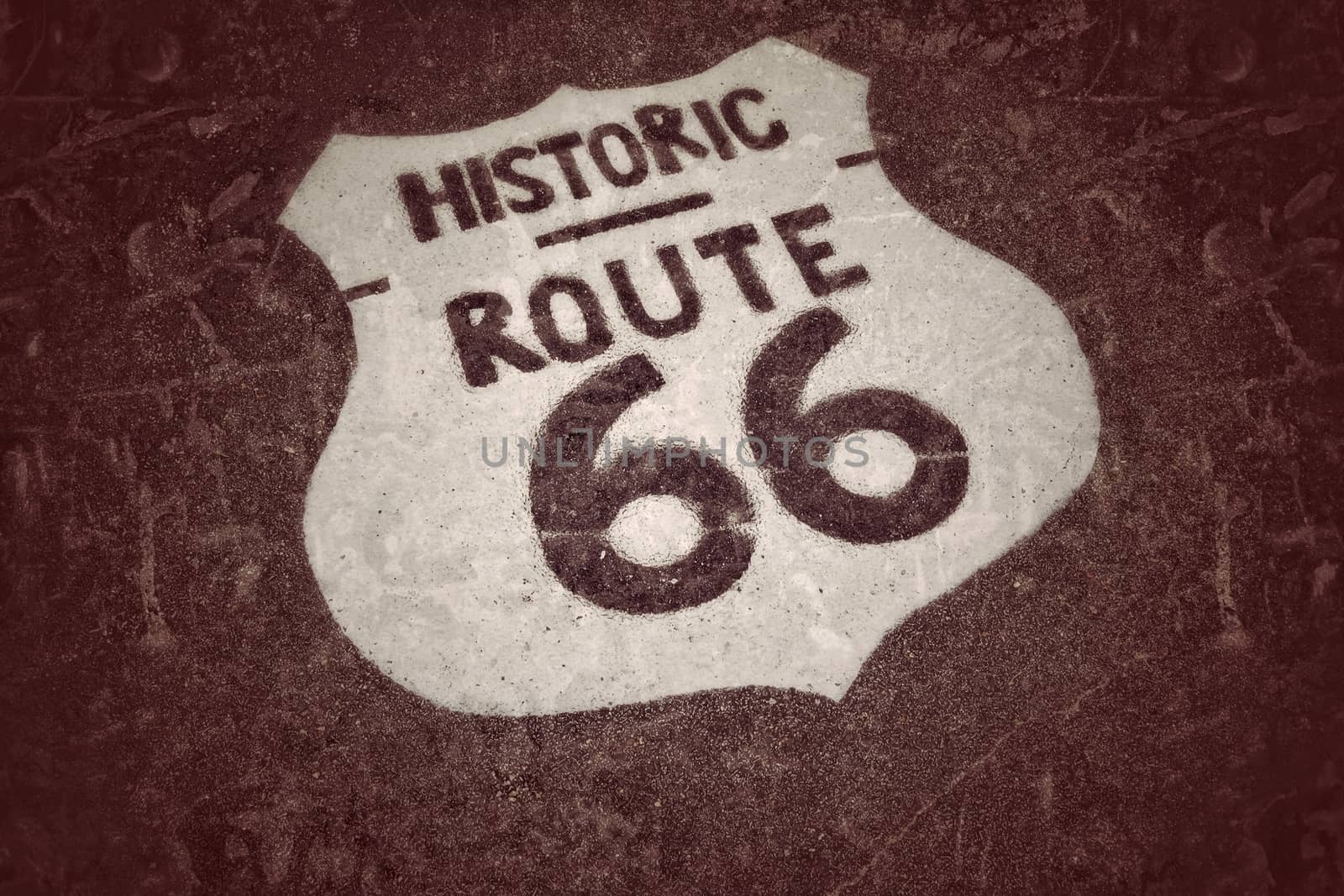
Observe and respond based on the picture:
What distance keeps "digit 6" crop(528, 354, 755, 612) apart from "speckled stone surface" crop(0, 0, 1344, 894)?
0.37m

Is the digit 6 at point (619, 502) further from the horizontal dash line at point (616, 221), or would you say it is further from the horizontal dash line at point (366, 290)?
the horizontal dash line at point (366, 290)

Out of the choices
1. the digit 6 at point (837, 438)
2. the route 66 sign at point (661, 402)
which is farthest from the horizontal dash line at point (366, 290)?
the digit 6 at point (837, 438)

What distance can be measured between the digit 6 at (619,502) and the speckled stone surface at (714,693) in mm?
373

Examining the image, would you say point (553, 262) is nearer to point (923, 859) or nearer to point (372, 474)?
point (372, 474)

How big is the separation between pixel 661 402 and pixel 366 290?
105cm

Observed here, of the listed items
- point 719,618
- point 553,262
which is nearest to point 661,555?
point 719,618

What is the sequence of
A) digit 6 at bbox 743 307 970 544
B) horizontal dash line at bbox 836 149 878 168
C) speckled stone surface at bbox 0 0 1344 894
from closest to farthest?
speckled stone surface at bbox 0 0 1344 894
digit 6 at bbox 743 307 970 544
horizontal dash line at bbox 836 149 878 168

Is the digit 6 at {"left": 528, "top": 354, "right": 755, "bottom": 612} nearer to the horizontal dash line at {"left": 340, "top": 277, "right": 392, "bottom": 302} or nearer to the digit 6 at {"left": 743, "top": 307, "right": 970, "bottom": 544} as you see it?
the digit 6 at {"left": 743, "top": 307, "right": 970, "bottom": 544}

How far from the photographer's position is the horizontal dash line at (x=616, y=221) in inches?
89.8

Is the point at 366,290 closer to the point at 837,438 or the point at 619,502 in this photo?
the point at 619,502

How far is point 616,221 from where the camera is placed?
2.29 meters

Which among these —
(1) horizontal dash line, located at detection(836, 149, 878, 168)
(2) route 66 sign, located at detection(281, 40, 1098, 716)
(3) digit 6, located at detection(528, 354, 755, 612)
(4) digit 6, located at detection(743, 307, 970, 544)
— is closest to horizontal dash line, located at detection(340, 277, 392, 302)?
(2) route 66 sign, located at detection(281, 40, 1098, 716)

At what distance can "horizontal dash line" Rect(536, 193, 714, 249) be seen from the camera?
2281 mm

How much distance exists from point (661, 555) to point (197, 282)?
5.88ft
